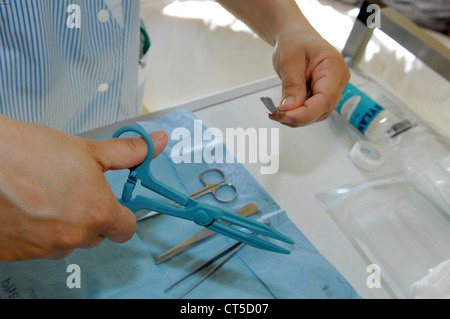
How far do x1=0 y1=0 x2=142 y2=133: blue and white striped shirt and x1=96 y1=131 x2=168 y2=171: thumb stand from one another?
291 mm

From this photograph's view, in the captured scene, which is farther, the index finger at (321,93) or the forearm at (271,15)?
the forearm at (271,15)

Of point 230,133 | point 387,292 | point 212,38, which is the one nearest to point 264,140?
point 230,133

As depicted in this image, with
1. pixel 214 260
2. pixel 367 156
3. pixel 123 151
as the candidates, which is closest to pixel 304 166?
pixel 367 156

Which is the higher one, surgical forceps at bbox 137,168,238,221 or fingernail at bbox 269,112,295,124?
fingernail at bbox 269,112,295,124

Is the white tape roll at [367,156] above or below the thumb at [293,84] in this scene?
below

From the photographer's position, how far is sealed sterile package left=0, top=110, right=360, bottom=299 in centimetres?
59

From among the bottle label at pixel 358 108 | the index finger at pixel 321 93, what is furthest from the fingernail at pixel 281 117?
the bottle label at pixel 358 108

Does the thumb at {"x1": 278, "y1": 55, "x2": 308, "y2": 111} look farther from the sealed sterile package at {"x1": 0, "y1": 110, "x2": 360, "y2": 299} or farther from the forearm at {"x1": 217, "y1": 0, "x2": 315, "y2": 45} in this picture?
the sealed sterile package at {"x1": 0, "y1": 110, "x2": 360, "y2": 299}

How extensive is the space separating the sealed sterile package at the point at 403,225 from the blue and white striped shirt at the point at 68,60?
501mm

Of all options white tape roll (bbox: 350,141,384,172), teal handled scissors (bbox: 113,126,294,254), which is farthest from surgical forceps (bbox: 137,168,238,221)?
white tape roll (bbox: 350,141,384,172)

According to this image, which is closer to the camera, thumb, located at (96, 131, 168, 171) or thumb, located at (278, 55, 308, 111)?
thumb, located at (96, 131, 168, 171)

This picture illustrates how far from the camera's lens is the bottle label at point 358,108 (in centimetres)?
85

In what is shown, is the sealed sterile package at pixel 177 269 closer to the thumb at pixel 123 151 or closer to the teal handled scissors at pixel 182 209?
the teal handled scissors at pixel 182 209

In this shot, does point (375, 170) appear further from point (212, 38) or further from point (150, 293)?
point (212, 38)
